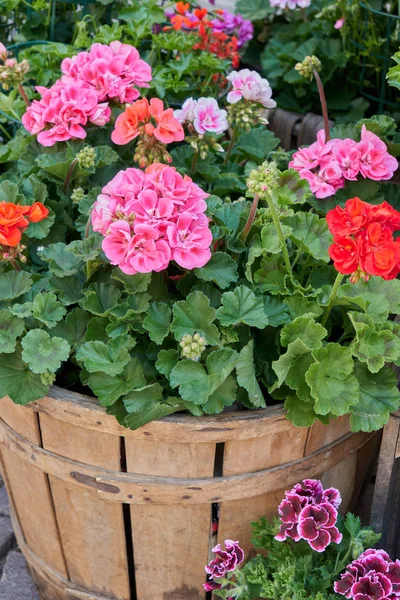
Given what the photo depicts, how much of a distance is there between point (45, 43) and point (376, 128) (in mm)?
1095

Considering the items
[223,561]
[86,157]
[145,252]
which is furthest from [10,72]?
[223,561]

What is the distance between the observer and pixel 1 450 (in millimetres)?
1698

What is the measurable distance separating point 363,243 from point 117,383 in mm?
502

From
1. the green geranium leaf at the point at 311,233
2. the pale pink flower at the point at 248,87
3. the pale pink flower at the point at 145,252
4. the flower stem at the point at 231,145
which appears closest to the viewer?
the pale pink flower at the point at 145,252

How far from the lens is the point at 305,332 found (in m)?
1.37

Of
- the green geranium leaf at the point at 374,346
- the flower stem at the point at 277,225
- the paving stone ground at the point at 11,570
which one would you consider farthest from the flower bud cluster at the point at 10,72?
the paving stone ground at the point at 11,570

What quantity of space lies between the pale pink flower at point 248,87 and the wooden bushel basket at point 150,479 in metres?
0.74

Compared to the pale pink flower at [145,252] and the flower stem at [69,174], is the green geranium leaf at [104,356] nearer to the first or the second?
the pale pink flower at [145,252]

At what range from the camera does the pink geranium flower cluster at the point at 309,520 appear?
139 cm

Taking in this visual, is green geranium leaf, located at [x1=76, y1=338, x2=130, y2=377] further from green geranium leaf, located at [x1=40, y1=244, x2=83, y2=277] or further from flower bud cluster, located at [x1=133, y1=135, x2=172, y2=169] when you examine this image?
flower bud cluster, located at [x1=133, y1=135, x2=172, y2=169]

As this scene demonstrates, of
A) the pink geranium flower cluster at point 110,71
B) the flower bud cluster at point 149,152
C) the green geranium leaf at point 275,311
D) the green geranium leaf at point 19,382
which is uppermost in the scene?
the pink geranium flower cluster at point 110,71

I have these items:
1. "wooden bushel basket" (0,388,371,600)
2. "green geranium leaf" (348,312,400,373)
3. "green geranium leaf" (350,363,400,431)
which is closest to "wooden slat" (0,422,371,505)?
"wooden bushel basket" (0,388,371,600)

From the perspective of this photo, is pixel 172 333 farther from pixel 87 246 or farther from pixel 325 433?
pixel 325 433

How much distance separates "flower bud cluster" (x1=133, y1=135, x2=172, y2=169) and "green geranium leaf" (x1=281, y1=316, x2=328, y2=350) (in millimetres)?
424
